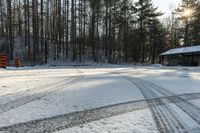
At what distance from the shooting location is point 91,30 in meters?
50.4

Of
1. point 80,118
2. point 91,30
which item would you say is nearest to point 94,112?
point 80,118

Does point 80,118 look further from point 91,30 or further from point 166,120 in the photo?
point 91,30

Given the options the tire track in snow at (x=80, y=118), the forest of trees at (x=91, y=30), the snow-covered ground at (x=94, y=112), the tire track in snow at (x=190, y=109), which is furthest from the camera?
the forest of trees at (x=91, y=30)

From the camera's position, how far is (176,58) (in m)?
50.1

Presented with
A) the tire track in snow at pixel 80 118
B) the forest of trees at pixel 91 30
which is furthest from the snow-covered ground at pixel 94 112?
the forest of trees at pixel 91 30

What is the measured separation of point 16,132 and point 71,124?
1.03 meters

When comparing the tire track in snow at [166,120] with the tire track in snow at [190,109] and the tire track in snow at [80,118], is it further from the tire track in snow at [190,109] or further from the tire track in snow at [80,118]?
the tire track in snow at [190,109]

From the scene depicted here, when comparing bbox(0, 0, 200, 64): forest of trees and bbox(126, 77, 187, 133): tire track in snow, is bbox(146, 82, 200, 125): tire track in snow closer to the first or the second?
bbox(126, 77, 187, 133): tire track in snow

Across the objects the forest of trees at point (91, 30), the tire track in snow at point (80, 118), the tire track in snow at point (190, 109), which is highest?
the forest of trees at point (91, 30)

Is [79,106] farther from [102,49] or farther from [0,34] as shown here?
[102,49]

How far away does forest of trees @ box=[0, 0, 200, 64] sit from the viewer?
42031mm

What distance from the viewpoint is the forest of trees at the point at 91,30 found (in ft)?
138

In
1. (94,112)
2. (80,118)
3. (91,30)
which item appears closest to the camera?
(80,118)

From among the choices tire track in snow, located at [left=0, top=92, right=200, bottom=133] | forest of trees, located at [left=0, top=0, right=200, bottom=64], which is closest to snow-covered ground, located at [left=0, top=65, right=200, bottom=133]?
tire track in snow, located at [left=0, top=92, right=200, bottom=133]
